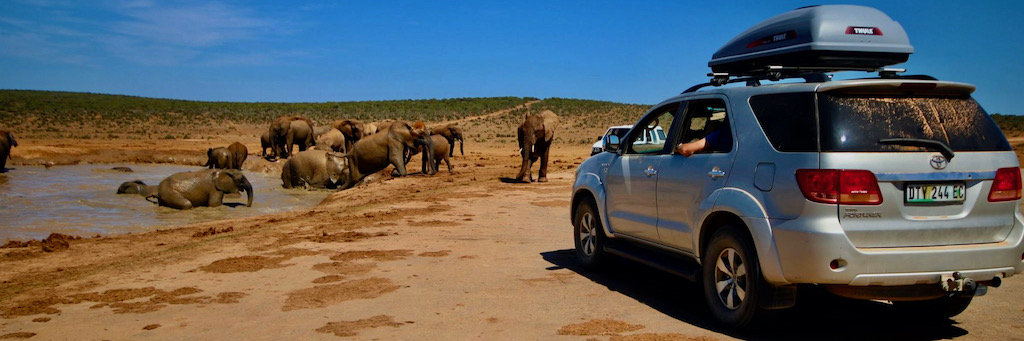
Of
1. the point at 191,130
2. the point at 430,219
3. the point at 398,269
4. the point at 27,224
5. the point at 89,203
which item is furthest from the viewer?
the point at 191,130

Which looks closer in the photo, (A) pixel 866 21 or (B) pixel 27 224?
(A) pixel 866 21

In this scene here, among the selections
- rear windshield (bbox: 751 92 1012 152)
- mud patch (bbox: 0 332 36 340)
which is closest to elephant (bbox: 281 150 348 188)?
mud patch (bbox: 0 332 36 340)

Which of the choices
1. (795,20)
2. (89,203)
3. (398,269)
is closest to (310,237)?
(398,269)

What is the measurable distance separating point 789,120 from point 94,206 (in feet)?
55.5

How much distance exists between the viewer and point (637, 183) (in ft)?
24.1

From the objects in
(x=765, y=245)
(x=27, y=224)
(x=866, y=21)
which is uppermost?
(x=866, y=21)

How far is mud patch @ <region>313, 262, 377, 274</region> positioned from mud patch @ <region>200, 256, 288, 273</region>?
54cm

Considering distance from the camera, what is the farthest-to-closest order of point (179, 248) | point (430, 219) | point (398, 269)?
1. point (430, 219)
2. point (179, 248)
3. point (398, 269)

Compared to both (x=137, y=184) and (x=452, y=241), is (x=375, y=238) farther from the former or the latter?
(x=137, y=184)

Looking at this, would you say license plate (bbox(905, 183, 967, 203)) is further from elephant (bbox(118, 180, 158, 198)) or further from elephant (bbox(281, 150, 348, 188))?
elephant (bbox(281, 150, 348, 188))

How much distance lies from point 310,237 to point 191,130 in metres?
57.0

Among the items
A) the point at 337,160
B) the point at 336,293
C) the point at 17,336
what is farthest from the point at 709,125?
the point at 337,160

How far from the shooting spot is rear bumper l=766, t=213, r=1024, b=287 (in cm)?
512

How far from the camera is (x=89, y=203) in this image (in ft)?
61.2
